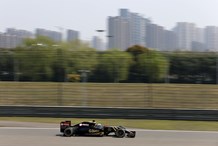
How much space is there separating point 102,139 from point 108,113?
6971 mm

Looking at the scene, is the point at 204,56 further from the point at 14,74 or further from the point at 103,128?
the point at 103,128

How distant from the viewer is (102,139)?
504 inches

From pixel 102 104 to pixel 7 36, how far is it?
3372 cm

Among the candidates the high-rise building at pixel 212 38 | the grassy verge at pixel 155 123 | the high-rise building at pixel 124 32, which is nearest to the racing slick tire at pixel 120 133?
the grassy verge at pixel 155 123

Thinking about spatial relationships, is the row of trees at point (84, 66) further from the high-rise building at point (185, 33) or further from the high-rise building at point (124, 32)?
the high-rise building at point (185, 33)

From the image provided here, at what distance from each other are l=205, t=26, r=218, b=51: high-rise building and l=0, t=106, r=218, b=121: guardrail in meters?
23.9

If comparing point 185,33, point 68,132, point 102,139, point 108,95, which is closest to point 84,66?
point 108,95

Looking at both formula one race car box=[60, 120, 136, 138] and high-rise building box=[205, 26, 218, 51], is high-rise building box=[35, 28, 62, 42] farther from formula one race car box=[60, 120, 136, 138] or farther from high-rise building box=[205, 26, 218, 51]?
formula one race car box=[60, 120, 136, 138]

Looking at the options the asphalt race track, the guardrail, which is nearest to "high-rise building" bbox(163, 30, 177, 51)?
the guardrail

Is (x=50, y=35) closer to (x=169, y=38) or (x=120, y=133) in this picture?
(x=169, y=38)

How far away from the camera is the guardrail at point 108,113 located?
19422 mm

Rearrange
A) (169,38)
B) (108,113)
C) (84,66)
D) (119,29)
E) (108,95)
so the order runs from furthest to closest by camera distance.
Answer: (169,38)
(119,29)
(84,66)
(108,95)
(108,113)

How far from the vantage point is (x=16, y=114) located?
20.0 m

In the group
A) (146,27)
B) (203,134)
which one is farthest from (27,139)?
(146,27)
